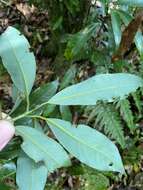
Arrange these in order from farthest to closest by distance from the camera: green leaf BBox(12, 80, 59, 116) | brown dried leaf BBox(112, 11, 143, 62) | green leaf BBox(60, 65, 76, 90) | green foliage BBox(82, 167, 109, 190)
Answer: green foliage BBox(82, 167, 109, 190) → green leaf BBox(60, 65, 76, 90) → brown dried leaf BBox(112, 11, 143, 62) → green leaf BBox(12, 80, 59, 116)

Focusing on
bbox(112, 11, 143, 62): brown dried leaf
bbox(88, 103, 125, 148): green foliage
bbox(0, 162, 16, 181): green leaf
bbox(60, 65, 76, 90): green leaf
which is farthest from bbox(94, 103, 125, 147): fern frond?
bbox(0, 162, 16, 181): green leaf

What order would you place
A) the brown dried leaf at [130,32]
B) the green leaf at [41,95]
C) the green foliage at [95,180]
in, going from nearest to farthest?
the green leaf at [41,95], the brown dried leaf at [130,32], the green foliage at [95,180]

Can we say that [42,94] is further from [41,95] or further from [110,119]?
[110,119]

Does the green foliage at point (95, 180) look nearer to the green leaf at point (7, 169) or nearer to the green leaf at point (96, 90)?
the green leaf at point (7, 169)

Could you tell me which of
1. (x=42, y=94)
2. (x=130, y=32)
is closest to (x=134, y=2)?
(x=130, y=32)

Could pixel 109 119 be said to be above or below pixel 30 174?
below

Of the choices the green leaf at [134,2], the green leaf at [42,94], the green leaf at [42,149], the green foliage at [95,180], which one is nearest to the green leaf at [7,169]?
A: the green leaf at [42,94]

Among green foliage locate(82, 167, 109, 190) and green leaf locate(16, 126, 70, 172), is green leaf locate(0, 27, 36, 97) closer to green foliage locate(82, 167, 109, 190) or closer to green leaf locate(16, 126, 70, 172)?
green leaf locate(16, 126, 70, 172)
